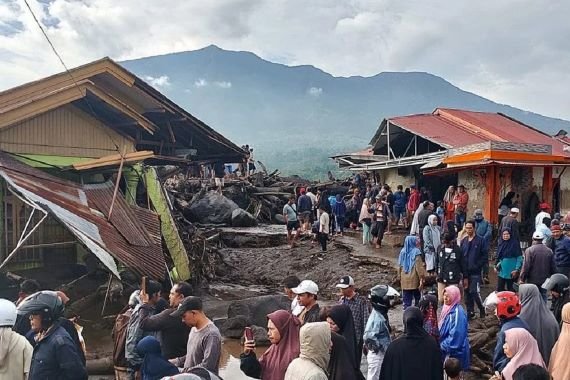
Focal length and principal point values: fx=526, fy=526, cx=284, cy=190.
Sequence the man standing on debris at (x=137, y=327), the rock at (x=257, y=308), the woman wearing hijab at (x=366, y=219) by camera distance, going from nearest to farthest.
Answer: the man standing on debris at (x=137, y=327) < the rock at (x=257, y=308) < the woman wearing hijab at (x=366, y=219)

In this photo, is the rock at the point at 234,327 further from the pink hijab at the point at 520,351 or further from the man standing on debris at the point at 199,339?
the pink hijab at the point at 520,351

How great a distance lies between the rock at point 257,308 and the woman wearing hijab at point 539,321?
5.31 metres

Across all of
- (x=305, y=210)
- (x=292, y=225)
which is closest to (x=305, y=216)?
(x=305, y=210)

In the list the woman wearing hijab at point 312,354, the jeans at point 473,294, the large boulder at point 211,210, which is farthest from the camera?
the large boulder at point 211,210

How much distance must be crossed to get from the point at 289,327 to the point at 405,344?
3.54 feet

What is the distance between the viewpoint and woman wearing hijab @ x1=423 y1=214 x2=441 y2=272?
34.4 feet

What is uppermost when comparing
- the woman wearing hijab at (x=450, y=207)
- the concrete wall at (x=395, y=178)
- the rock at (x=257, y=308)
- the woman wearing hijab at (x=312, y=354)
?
the concrete wall at (x=395, y=178)

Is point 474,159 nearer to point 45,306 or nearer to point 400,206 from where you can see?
point 400,206

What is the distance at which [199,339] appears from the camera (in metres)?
4.58

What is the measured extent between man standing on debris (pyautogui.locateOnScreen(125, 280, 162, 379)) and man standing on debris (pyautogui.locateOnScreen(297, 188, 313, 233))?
13.5 metres

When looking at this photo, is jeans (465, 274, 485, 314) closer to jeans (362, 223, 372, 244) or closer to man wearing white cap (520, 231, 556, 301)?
man wearing white cap (520, 231, 556, 301)

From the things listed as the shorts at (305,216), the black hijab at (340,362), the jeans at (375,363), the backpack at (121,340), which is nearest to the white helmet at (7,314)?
the backpack at (121,340)

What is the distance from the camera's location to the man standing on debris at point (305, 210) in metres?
19.1

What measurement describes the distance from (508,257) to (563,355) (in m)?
5.18
